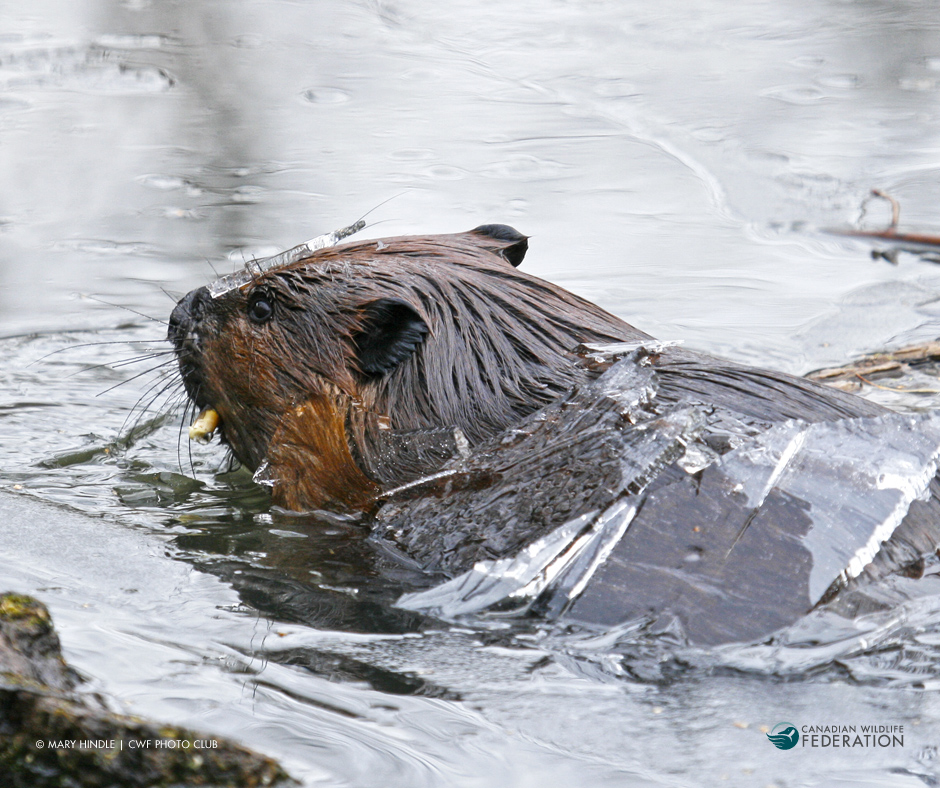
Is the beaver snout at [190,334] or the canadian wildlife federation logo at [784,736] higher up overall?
the beaver snout at [190,334]

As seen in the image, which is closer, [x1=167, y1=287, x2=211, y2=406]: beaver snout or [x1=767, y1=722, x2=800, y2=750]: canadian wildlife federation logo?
[x1=767, y1=722, x2=800, y2=750]: canadian wildlife federation logo

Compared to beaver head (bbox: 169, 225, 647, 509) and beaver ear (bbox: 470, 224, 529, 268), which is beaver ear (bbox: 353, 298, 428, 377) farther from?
beaver ear (bbox: 470, 224, 529, 268)

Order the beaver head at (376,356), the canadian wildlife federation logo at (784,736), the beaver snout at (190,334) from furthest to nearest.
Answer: the beaver snout at (190,334) < the beaver head at (376,356) < the canadian wildlife federation logo at (784,736)

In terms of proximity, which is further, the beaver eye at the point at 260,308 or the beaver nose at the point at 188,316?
the beaver nose at the point at 188,316

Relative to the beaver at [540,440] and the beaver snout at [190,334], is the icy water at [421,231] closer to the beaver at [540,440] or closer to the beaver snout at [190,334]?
the beaver at [540,440]

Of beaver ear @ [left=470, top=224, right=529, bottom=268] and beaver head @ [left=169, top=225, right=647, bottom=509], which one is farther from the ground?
beaver ear @ [left=470, top=224, right=529, bottom=268]

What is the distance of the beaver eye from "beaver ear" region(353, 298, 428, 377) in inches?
12.7

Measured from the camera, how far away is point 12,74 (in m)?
8.45

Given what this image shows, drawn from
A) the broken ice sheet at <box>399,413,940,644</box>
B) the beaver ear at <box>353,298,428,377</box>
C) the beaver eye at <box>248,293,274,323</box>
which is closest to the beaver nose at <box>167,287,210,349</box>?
the beaver eye at <box>248,293,274,323</box>

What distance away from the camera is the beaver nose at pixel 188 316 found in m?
3.89

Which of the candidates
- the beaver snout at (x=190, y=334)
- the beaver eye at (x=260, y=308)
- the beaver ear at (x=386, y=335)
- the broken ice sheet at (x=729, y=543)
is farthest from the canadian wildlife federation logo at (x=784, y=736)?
the beaver snout at (x=190, y=334)

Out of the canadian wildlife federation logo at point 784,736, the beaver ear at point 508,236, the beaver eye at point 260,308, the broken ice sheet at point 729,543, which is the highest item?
the beaver ear at point 508,236

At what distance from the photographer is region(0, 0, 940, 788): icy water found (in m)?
2.53

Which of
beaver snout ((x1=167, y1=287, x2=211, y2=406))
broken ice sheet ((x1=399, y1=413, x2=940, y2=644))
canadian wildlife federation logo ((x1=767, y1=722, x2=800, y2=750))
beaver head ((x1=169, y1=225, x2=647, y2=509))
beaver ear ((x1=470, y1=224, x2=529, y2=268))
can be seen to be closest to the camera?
canadian wildlife federation logo ((x1=767, y1=722, x2=800, y2=750))
